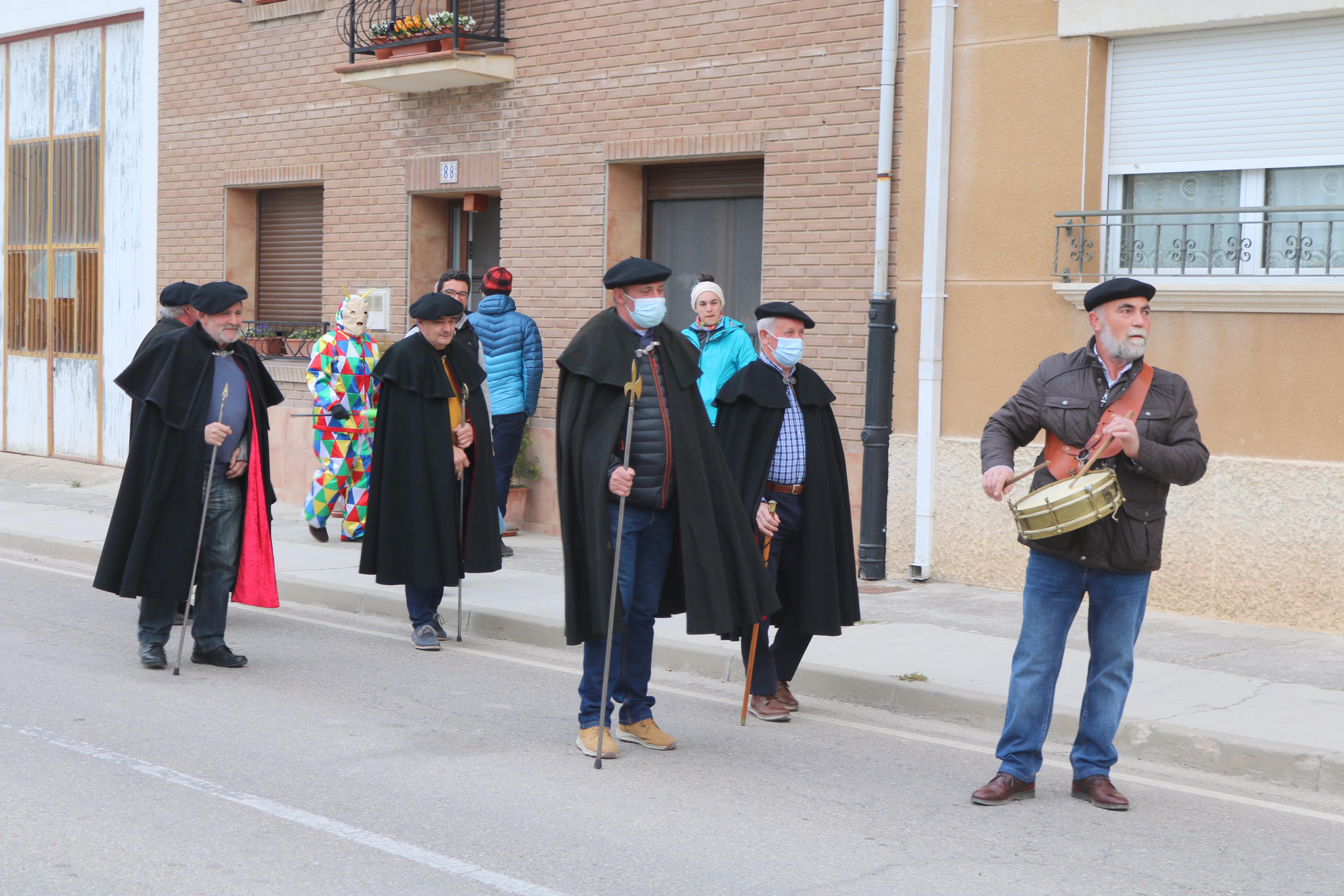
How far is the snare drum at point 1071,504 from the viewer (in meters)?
5.05

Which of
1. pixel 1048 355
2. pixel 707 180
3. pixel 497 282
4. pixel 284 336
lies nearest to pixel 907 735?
pixel 1048 355

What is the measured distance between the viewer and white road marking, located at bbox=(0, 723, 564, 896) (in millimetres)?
4566

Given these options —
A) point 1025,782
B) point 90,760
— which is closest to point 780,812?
point 1025,782

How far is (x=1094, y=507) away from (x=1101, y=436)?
0.28 meters

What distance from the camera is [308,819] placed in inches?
203

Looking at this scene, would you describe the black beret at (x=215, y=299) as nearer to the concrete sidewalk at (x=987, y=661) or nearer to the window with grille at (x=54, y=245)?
the concrete sidewalk at (x=987, y=661)

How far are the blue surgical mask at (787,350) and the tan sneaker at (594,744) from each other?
1.81m

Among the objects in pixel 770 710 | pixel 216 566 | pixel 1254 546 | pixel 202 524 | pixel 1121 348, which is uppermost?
pixel 1121 348

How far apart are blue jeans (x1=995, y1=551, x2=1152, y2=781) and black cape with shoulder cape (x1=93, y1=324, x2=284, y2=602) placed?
14.3 feet

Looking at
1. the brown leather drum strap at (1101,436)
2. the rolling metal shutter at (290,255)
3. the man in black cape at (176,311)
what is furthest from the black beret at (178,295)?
the rolling metal shutter at (290,255)

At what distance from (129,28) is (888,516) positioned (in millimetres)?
11348

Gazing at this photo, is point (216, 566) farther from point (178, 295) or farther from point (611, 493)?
point (611, 493)

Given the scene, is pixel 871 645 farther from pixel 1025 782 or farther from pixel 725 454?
pixel 1025 782

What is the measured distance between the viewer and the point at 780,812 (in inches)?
213
